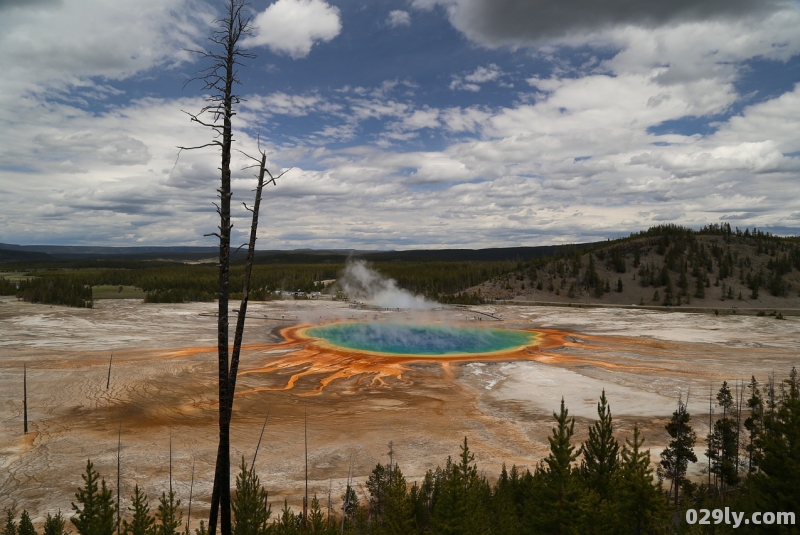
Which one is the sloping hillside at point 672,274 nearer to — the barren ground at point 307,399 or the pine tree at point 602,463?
the barren ground at point 307,399

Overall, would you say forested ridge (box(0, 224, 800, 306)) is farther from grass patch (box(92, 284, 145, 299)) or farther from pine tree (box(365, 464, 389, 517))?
pine tree (box(365, 464, 389, 517))

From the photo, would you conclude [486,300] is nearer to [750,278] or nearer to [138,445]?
[750,278]

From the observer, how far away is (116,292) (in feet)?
300

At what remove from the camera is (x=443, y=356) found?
38031mm

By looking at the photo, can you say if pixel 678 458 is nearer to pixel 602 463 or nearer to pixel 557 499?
pixel 602 463

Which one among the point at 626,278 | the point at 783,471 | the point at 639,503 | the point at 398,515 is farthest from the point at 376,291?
the point at 783,471

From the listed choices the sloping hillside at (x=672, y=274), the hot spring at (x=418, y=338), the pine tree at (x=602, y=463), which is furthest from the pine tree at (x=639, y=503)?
the sloping hillside at (x=672, y=274)

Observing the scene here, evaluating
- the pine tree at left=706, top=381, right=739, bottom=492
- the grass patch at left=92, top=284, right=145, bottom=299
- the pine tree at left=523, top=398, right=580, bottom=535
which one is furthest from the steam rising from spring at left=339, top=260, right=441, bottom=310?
the pine tree at left=523, top=398, right=580, bottom=535

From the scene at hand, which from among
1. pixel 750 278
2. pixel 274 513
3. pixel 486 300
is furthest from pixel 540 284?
pixel 274 513

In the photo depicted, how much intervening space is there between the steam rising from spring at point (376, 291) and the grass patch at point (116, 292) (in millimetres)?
40680

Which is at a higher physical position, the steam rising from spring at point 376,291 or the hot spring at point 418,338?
the steam rising from spring at point 376,291

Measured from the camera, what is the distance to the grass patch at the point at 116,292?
8388cm

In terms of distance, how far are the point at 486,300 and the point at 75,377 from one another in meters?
65.9

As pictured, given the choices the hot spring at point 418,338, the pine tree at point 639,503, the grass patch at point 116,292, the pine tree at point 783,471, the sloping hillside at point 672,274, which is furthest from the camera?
the grass patch at point 116,292
